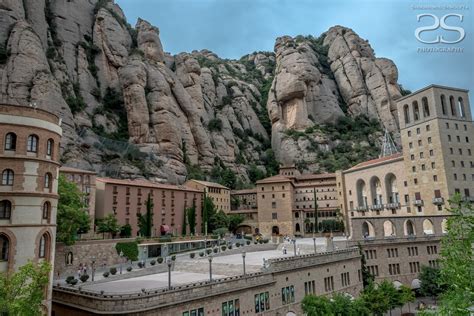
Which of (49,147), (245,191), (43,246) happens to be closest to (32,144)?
(49,147)

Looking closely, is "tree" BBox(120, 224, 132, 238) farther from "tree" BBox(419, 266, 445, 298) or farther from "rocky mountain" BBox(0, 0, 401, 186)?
"tree" BBox(419, 266, 445, 298)

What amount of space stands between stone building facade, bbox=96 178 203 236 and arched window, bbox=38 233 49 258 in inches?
1135

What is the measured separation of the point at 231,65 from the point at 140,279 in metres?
115

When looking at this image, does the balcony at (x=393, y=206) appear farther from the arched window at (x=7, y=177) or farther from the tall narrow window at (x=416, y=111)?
the arched window at (x=7, y=177)

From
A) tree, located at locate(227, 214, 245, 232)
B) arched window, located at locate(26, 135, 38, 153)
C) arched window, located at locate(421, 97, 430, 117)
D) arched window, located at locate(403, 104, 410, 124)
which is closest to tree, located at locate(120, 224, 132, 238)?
tree, located at locate(227, 214, 245, 232)

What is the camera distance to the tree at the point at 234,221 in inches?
2744

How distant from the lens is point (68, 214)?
3172cm

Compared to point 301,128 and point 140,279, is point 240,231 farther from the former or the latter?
point 140,279

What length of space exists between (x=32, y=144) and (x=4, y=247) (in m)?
5.96

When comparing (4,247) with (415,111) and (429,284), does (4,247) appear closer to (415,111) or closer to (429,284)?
(429,284)

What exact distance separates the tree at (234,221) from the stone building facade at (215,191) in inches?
117

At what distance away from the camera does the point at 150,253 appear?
4272 cm

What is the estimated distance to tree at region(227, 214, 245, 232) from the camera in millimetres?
69700

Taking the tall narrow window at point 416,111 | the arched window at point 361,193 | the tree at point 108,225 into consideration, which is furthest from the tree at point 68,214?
the tall narrow window at point 416,111
